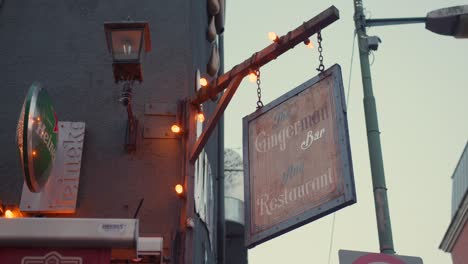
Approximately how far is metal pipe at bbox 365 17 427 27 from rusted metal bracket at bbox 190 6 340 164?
1.79 meters

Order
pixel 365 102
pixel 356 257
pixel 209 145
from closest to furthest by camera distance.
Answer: pixel 356 257 < pixel 365 102 < pixel 209 145

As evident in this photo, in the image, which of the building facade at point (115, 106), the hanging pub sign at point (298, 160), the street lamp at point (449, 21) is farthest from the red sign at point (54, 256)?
the street lamp at point (449, 21)

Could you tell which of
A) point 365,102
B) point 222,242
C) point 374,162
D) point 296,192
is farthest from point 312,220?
point 222,242

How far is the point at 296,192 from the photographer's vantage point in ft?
20.9

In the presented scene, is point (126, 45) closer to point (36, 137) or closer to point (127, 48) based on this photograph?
point (127, 48)

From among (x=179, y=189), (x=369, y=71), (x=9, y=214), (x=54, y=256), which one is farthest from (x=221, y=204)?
(x=54, y=256)

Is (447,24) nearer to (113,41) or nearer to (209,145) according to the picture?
(113,41)

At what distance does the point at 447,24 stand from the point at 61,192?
521 cm

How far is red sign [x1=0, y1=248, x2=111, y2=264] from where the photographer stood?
5.73 m

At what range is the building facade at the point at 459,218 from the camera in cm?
2442

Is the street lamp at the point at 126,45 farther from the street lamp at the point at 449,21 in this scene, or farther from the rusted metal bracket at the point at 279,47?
the street lamp at the point at 449,21

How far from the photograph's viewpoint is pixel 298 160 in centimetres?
656

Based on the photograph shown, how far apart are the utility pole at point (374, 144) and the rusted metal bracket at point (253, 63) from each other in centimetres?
119

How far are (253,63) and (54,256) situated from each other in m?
3.10
